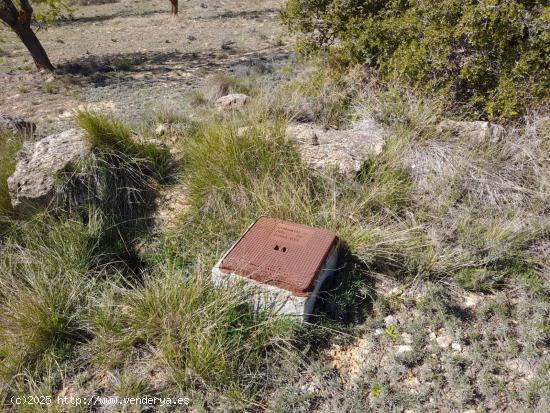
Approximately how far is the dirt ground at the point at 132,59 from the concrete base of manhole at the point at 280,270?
2.76m

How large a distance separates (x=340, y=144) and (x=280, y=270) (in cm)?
163

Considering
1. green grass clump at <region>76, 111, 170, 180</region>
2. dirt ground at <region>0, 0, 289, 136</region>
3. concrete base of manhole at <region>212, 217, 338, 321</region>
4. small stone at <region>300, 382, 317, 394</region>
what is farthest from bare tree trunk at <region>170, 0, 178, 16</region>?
small stone at <region>300, 382, 317, 394</region>

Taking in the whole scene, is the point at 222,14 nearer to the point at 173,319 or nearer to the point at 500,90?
the point at 500,90

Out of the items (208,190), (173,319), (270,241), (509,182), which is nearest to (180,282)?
(173,319)

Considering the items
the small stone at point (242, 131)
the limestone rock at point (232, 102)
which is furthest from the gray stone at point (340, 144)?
the limestone rock at point (232, 102)

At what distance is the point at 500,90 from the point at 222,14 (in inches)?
534

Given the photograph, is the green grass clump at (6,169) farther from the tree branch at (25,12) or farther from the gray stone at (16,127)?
the tree branch at (25,12)

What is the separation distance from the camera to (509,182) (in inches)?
124

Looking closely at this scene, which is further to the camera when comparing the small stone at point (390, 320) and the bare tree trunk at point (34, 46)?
the bare tree trunk at point (34, 46)

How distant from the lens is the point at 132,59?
913cm

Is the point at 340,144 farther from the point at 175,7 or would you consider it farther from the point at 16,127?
the point at 175,7

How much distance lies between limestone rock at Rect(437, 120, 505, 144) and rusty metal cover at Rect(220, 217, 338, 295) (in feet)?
5.95

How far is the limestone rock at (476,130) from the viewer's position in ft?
11.3

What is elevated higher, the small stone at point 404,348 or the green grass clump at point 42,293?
the green grass clump at point 42,293
